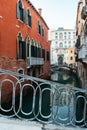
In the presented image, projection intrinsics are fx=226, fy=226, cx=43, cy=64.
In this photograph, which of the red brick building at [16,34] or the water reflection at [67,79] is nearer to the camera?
the red brick building at [16,34]

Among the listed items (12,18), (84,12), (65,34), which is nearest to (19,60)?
(12,18)

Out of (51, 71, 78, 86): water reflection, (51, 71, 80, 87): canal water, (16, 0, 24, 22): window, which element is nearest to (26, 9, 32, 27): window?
(16, 0, 24, 22): window

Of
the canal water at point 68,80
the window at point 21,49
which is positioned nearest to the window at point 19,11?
the window at point 21,49

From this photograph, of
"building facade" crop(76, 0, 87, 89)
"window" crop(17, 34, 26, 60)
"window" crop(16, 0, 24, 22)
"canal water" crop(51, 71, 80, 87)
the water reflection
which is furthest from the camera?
the water reflection

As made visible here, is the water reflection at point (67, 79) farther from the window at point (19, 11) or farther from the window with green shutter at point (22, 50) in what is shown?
the window at point (19, 11)

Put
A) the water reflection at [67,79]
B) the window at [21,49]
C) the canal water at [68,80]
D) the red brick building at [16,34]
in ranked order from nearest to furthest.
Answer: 1. the red brick building at [16,34]
2. the window at [21,49]
3. the canal water at [68,80]
4. the water reflection at [67,79]

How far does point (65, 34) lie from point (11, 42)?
71.2 meters

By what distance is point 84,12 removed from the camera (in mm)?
11844

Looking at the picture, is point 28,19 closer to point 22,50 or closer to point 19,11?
point 19,11

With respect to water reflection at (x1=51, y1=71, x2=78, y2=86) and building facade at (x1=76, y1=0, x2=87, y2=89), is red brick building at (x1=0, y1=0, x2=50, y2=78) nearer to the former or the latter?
building facade at (x1=76, y1=0, x2=87, y2=89)

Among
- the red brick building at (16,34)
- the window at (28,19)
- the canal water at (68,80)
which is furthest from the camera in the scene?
the canal water at (68,80)

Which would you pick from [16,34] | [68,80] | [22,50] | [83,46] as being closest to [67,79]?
[68,80]

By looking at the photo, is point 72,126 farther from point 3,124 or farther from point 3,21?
point 3,21

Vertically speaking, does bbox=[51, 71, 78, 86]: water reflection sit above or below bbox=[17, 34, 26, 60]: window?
below
